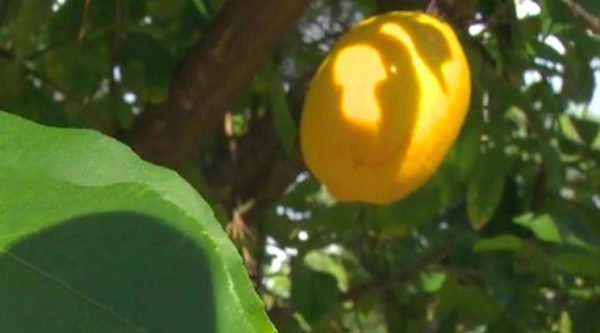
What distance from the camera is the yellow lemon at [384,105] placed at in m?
0.93

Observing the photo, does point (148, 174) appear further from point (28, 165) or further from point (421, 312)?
point (421, 312)

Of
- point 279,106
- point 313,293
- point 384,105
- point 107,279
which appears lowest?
point 313,293

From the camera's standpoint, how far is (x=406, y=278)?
1.57 meters

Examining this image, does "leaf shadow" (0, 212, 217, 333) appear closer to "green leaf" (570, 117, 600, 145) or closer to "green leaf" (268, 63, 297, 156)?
"green leaf" (268, 63, 297, 156)

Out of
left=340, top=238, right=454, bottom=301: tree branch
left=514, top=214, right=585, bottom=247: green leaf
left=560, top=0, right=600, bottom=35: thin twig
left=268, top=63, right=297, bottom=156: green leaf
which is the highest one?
left=560, top=0, right=600, bottom=35: thin twig

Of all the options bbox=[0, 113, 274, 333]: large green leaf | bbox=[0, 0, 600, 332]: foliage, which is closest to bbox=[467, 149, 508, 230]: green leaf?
bbox=[0, 0, 600, 332]: foliage

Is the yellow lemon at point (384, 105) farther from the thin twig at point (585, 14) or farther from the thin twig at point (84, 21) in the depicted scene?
the thin twig at point (84, 21)

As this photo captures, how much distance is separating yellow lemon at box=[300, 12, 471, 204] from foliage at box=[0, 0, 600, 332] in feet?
0.29

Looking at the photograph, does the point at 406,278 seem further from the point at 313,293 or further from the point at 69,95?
the point at 69,95

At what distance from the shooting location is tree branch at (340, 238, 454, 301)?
155 cm

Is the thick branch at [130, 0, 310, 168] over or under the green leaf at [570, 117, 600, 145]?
over

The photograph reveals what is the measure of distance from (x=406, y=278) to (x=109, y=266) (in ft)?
3.81

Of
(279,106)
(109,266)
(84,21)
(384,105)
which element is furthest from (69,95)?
(109,266)

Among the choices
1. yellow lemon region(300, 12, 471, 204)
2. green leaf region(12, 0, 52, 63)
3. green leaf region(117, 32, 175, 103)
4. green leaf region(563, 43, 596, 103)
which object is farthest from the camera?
green leaf region(563, 43, 596, 103)
